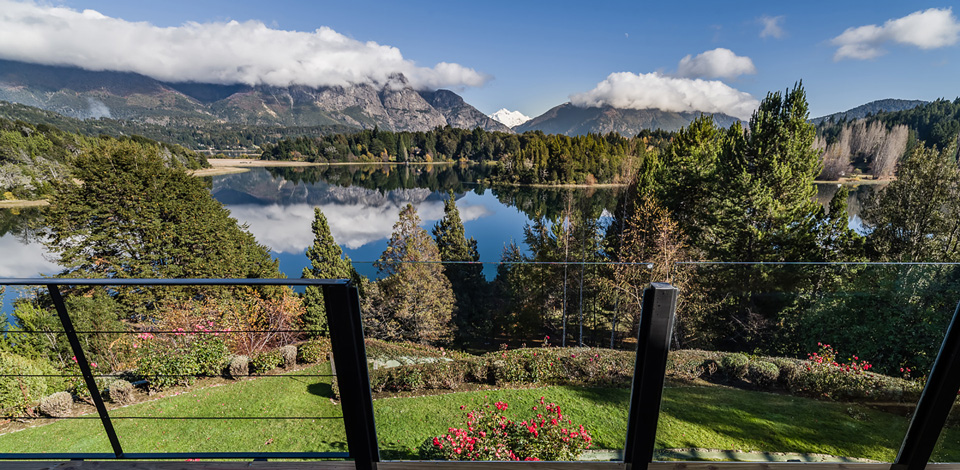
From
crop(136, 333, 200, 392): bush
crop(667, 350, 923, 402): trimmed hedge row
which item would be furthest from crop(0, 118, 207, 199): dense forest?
crop(667, 350, 923, 402): trimmed hedge row

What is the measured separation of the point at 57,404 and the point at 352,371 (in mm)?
6457

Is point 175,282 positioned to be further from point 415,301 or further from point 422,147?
point 422,147

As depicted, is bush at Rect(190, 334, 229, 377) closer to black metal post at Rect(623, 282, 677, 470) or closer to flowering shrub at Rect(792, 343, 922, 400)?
black metal post at Rect(623, 282, 677, 470)

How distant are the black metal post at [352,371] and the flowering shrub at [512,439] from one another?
0.53 m

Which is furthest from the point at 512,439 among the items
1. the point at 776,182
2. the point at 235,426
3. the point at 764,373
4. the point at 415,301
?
the point at 776,182

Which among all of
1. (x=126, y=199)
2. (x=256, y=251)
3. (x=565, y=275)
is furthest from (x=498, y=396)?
(x=256, y=251)

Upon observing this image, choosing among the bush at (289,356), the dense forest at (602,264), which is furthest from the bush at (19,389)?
the bush at (289,356)

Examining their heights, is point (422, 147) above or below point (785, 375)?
above

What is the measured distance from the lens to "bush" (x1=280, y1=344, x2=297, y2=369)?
2.31 m

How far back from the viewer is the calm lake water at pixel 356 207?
2777cm

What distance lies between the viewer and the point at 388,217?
46.0 meters

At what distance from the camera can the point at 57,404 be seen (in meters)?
5.03

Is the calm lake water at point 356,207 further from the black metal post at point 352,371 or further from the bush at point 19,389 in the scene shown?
the black metal post at point 352,371

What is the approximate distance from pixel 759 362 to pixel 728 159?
14.2 metres
